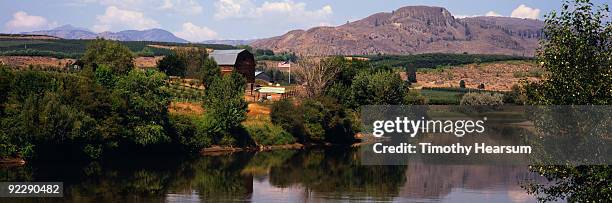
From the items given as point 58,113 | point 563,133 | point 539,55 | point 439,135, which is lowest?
point 439,135

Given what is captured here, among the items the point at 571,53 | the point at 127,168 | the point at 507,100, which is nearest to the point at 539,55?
the point at 571,53

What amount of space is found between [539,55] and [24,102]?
4101cm

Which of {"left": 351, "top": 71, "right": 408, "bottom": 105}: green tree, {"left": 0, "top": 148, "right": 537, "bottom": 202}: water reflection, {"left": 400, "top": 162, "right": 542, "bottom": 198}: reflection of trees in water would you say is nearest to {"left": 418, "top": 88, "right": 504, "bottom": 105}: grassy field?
{"left": 351, "top": 71, "right": 408, "bottom": 105}: green tree

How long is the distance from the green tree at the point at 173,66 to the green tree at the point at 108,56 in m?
17.4

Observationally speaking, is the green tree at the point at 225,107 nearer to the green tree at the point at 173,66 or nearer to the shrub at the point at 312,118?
the shrub at the point at 312,118

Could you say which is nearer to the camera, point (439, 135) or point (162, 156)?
point (162, 156)

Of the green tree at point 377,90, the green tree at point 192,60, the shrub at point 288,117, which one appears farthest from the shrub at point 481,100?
the green tree at point 192,60

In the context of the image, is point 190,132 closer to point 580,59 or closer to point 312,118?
point 312,118

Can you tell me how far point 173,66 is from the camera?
9738cm

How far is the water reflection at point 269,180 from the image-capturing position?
124ft

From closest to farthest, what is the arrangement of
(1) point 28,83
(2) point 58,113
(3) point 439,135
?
(2) point 58,113, (1) point 28,83, (3) point 439,135

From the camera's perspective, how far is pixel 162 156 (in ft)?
192

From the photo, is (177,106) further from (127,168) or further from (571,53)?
(571,53)

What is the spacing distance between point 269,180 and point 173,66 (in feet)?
178
